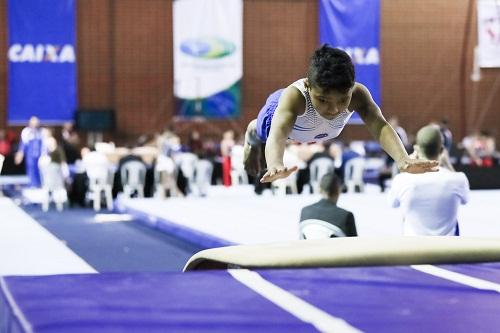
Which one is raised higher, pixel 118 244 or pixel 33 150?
pixel 118 244

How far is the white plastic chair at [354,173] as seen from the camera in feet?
40.2

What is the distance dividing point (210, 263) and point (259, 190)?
29.4 ft

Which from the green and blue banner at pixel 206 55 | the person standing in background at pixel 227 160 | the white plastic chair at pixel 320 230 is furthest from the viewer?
the green and blue banner at pixel 206 55

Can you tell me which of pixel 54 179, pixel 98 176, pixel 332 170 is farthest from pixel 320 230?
pixel 332 170

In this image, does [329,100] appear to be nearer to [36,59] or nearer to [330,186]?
[330,186]

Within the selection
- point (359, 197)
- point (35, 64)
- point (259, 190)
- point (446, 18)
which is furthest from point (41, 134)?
point (446, 18)

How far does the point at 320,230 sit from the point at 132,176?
725 cm

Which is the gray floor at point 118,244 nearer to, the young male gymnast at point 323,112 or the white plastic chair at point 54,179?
the white plastic chair at point 54,179

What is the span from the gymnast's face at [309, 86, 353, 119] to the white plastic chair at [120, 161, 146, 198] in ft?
26.7

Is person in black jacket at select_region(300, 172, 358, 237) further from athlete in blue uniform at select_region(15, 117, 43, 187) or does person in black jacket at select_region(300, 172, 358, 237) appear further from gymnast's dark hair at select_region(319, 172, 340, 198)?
athlete in blue uniform at select_region(15, 117, 43, 187)

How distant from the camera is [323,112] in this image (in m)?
3.60

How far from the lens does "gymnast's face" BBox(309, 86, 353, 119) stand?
11.3 feet

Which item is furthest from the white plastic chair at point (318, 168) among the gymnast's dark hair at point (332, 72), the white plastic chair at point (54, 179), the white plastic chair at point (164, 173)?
the gymnast's dark hair at point (332, 72)

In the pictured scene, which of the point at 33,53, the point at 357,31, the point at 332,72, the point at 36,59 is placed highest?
the point at 332,72
